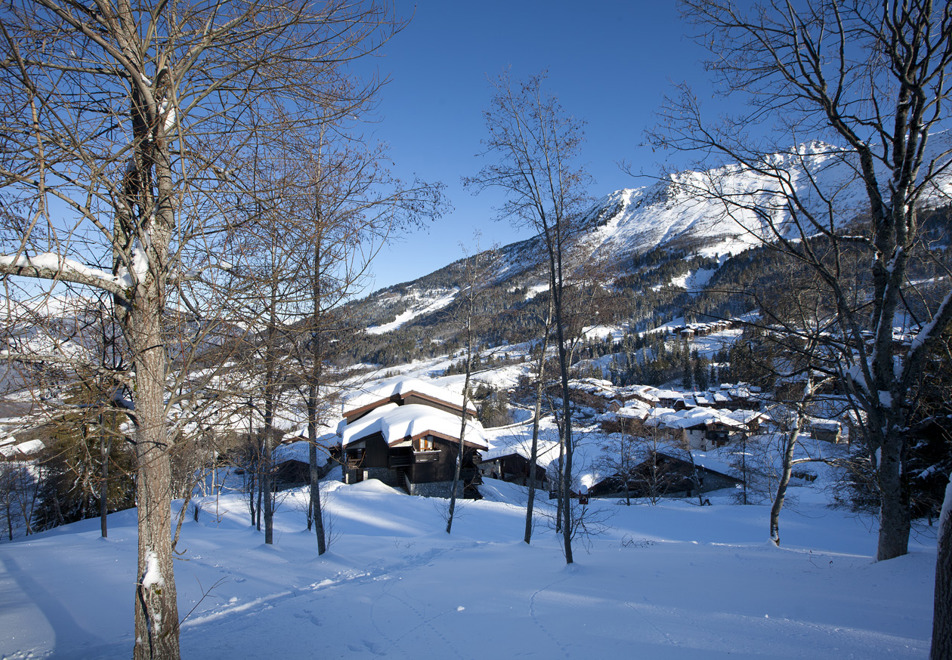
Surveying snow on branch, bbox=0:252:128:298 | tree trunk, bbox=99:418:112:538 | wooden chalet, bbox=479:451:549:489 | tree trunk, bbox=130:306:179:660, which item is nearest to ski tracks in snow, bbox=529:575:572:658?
tree trunk, bbox=130:306:179:660

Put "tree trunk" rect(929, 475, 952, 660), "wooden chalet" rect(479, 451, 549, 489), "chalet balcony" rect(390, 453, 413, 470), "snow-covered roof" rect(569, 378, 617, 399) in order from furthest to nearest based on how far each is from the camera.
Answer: "wooden chalet" rect(479, 451, 549, 489) → "chalet balcony" rect(390, 453, 413, 470) → "snow-covered roof" rect(569, 378, 617, 399) → "tree trunk" rect(929, 475, 952, 660)

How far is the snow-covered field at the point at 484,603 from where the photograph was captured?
12.9 feet

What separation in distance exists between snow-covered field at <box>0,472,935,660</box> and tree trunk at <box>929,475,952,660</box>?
65cm

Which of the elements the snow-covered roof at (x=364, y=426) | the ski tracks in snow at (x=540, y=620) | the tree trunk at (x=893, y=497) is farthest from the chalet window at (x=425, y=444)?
the tree trunk at (x=893, y=497)

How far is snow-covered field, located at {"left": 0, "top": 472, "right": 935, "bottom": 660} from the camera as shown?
3932 millimetres

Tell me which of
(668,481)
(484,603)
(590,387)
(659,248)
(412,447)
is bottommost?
(668,481)

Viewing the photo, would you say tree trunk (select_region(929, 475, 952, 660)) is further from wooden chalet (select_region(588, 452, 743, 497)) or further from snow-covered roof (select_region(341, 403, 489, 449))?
wooden chalet (select_region(588, 452, 743, 497))

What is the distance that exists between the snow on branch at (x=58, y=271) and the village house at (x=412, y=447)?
21.0 meters

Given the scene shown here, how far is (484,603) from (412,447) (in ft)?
64.3

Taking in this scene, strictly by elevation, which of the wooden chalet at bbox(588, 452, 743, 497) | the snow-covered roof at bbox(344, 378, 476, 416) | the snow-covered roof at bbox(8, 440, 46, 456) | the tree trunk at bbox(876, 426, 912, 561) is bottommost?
the wooden chalet at bbox(588, 452, 743, 497)

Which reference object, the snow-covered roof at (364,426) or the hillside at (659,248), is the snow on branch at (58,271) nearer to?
the hillside at (659,248)

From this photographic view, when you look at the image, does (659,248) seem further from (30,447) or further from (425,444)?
(30,447)

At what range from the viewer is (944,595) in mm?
2799

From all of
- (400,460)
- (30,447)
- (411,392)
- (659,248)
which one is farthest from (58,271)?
(30,447)
